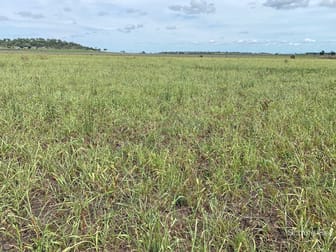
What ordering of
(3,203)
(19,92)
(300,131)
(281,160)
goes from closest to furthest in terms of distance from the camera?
(3,203) → (281,160) → (300,131) → (19,92)

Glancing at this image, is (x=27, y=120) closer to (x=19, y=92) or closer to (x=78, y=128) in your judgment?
(x=78, y=128)

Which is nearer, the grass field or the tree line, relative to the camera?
the grass field

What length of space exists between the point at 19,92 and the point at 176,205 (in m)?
7.61

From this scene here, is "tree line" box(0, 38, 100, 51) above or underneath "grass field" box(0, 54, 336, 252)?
above

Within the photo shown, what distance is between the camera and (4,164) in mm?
3719

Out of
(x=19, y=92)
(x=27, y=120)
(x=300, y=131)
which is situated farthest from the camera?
(x=19, y=92)

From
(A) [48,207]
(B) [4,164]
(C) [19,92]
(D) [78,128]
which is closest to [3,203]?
(A) [48,207]

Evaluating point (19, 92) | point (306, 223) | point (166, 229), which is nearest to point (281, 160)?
point (306, 223)

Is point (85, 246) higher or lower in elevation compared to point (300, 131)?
lower

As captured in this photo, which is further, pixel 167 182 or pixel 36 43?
pixel 36 43

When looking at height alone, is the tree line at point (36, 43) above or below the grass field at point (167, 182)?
above

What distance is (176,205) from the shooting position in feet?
10.1

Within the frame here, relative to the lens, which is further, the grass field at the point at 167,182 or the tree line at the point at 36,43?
the tree line at the point at 36,43

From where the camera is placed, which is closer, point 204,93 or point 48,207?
point 48,207
